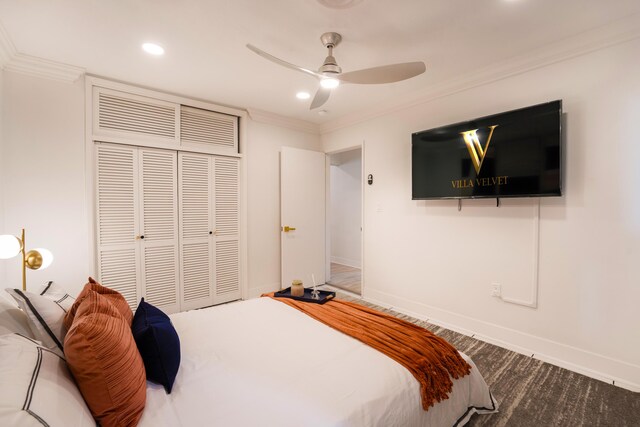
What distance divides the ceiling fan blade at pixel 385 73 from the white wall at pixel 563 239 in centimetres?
121

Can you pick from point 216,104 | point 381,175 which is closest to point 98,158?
point 216,104

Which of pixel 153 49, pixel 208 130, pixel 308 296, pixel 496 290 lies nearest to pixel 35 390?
pixel 308 296

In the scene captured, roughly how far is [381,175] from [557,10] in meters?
2.14

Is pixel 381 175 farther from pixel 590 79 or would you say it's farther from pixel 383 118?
pixel 590 79

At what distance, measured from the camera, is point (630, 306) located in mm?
2045

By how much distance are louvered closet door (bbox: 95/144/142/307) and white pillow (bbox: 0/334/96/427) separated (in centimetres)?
223

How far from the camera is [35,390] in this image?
80 centimetres

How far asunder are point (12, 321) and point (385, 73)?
7.77 feet

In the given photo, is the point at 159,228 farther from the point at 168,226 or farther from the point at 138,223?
the point at 138,223

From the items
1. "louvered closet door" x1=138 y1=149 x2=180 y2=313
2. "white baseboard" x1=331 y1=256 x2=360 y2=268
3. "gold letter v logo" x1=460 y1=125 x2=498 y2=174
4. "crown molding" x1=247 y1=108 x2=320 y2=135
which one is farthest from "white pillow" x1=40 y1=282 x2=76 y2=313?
"white baseboard" x1=331 y1=256 x2=360 y2=268

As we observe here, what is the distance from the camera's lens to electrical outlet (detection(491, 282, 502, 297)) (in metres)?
2.69

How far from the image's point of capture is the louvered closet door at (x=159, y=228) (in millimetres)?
3129

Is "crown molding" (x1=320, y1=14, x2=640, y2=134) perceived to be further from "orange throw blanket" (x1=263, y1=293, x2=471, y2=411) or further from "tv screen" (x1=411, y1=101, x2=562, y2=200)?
"orange throw blanket" (x1=263, y1=293, x2=471, y2=411)

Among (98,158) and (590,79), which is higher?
(590,79)
